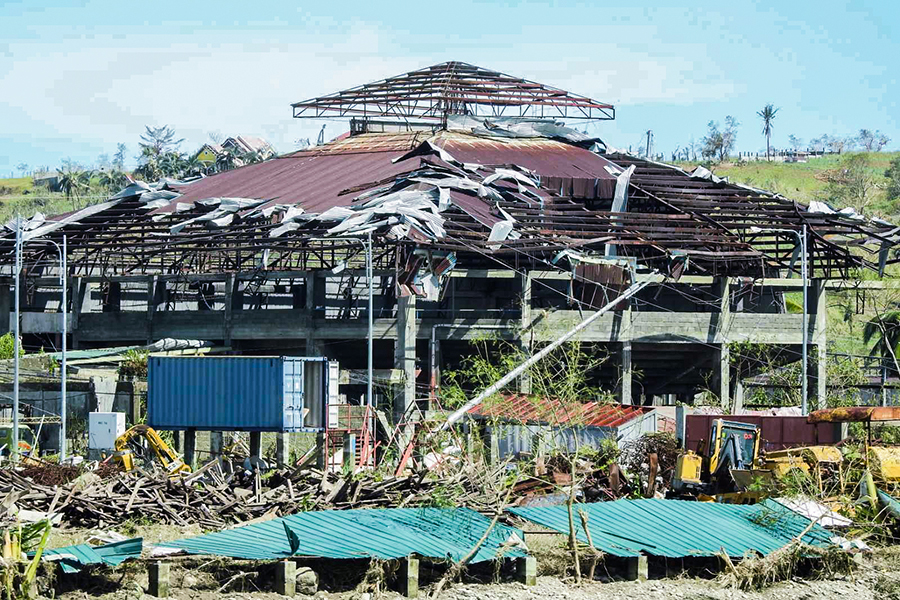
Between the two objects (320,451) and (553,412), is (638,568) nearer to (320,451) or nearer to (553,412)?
(553,412)

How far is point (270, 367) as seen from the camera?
3681 centimetres

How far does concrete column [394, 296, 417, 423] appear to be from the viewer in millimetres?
52250

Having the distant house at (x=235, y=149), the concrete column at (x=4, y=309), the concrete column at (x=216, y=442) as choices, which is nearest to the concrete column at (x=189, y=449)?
the concrete column at (x=216, y=442)

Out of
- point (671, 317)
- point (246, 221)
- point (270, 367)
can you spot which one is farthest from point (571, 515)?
point (246, 221)

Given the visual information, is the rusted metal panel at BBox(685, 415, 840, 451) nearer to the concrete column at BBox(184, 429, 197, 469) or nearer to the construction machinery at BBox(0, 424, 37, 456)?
the concrete column at BBox(184, 429, 197, 469)

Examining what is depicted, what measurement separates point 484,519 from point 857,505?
8.37 meters

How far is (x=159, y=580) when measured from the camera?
24.7 metres

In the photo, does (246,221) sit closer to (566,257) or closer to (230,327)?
(230,327)

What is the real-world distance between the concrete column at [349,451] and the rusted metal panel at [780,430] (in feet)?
30.4

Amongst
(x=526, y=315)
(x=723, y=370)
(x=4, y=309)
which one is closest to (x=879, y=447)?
(x=526, y=315)

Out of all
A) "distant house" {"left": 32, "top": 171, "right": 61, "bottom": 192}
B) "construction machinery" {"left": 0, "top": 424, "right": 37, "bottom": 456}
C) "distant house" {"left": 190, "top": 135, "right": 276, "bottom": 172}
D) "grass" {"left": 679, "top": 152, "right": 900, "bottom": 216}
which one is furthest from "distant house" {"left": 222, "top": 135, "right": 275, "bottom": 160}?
"construction machinery" {"left": 0, "top": 424, "right": 37, "bottom": 456}

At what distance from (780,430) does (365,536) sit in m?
20.2

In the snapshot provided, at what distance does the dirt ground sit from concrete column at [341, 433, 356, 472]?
10.4 meters

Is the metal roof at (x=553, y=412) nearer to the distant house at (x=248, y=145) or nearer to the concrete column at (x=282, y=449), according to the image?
the concrete column at (x=282, y=449)
